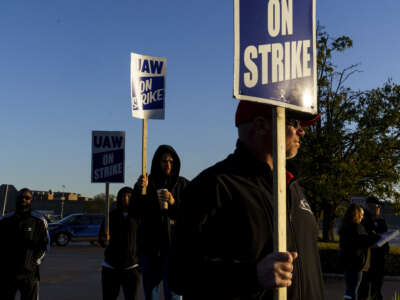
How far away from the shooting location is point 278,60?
209 centimetres

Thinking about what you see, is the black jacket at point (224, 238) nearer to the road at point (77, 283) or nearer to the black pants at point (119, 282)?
the black pants at point (119, 282)

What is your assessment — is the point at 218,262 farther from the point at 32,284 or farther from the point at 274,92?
the point at 32,284

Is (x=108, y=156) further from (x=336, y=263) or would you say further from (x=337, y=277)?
(x=336, y=263)

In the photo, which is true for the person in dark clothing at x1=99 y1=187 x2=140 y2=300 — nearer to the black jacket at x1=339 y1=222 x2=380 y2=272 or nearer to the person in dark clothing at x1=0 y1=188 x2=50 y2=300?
the person in dark clothing at x1=0 y1=188 x2=50 y2=300

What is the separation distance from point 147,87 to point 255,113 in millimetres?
4326

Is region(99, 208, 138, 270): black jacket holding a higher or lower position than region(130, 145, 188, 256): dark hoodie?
lower

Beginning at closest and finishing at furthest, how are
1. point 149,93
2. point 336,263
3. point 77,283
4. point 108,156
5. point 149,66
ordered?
point 149,93, point 149,66, point 108,156, point 77,283, point 336,263

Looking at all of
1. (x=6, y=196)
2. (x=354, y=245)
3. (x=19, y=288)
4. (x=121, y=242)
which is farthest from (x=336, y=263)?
(x=19, y=288)

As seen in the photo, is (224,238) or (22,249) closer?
(224,238)

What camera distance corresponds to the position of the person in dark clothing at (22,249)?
Answer: 19.0 ft

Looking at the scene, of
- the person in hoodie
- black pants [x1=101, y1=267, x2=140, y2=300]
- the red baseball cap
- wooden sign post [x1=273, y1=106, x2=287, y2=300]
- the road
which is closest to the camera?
wooden sign post [x1=273, y1=106, x2=287, y2=300]

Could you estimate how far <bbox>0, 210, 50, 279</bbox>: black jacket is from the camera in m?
5.84

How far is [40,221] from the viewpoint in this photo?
6.17 meters

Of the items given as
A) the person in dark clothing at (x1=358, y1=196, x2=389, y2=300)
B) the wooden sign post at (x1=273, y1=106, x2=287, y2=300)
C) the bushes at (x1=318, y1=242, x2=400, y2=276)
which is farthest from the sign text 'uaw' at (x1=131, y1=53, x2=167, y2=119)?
the bushes at (x1=318, y1=242, x2=400, y2=276)
